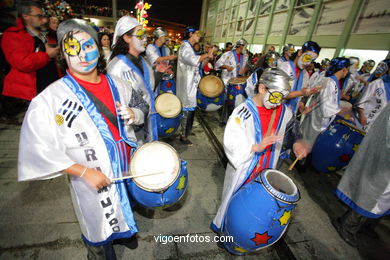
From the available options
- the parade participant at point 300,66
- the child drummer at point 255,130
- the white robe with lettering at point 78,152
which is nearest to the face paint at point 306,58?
the parade participant at point 300,66

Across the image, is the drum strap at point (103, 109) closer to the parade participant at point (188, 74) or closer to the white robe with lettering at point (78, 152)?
the white robe with lettering at point (78, 152)

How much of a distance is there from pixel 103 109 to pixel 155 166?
2.08ft

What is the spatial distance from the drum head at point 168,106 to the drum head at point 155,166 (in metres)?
1.69

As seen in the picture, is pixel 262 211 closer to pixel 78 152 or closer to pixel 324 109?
pixel 78 152

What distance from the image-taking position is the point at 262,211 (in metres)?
1.55

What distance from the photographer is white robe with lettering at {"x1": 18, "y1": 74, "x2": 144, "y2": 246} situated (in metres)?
1.19

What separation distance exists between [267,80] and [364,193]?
6.01 feet

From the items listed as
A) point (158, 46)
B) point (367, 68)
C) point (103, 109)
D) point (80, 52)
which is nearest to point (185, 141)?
point (158, 46)

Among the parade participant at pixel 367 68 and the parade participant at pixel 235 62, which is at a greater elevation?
the parade participant at pixel 367 68

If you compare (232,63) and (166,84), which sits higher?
(232,63)

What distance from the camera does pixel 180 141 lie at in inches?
179

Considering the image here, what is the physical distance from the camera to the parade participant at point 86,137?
1208mm

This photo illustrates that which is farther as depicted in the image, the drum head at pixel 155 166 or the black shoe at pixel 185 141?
the black shoe at pixel 185 141

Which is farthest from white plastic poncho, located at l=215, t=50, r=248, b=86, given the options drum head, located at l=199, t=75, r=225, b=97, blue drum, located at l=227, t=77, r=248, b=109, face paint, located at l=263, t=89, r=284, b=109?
face paint, located at l=263, t=89, r=284, b=109
